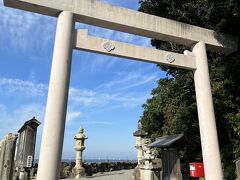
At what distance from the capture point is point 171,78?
13461 millimetres

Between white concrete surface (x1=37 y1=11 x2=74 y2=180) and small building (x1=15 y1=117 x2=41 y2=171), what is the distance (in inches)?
74.1

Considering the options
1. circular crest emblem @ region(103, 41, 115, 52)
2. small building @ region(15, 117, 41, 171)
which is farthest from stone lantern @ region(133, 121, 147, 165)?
circular crest emblem @ region(103, 41, 115, 52)

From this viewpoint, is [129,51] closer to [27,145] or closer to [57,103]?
[57,103]

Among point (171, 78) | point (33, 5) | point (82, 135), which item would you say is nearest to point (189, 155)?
point (171, 78)

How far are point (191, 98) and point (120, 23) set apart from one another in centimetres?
537

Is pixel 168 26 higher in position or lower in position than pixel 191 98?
higher

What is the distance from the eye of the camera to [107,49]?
24.1 ft

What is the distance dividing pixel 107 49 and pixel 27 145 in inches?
145

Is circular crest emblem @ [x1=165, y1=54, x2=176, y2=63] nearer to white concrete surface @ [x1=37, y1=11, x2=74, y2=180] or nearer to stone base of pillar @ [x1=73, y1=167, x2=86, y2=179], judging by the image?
white concrete surface @ [x1=37, y1=11, x2=74, y2=180]

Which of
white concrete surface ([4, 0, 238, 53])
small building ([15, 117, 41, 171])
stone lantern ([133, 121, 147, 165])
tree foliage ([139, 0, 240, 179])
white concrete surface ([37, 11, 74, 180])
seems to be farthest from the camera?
stone lantern ([133, 121, 147, 165])

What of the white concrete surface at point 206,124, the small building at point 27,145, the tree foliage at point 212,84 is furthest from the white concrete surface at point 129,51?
the small building at point 27,145

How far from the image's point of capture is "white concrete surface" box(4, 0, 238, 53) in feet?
22.9

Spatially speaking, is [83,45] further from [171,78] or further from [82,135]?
[82,135]

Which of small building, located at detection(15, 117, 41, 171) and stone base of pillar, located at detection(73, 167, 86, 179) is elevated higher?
small building, located at detection(15, 117, 41, 171)
